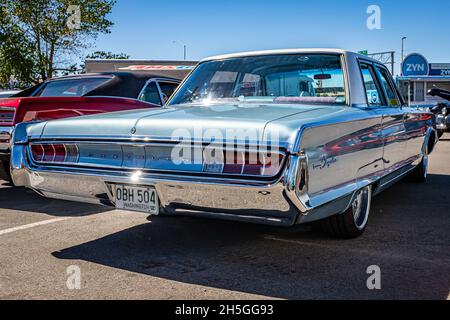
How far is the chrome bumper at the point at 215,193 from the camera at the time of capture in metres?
2.70

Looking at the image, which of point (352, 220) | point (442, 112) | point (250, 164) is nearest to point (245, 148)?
point (250, 164)

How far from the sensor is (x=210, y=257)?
11.2ft

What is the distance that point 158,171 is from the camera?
3068mm

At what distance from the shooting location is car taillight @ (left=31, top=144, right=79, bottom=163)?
3451 mm

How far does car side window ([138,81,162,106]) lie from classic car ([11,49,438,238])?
7.12 feet

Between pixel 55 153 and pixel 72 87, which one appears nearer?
pixel 55 153

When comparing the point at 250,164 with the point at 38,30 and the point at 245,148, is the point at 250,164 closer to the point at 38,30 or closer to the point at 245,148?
the point at 245,148

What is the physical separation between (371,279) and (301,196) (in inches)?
28.9

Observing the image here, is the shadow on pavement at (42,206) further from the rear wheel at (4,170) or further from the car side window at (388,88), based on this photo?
the car side window at (388,88)

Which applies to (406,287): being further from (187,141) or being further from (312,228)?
(187,141)

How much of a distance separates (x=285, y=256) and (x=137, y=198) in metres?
1.10

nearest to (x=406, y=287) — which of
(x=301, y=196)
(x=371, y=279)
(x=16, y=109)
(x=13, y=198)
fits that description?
(x=371, y=279)

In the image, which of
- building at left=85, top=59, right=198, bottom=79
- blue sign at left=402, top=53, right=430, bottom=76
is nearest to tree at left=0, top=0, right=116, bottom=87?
building at left=85, top=59, right=198, bottom=79

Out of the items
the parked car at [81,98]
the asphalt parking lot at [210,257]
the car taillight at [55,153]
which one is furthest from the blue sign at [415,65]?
the car taillight at [55,153]
